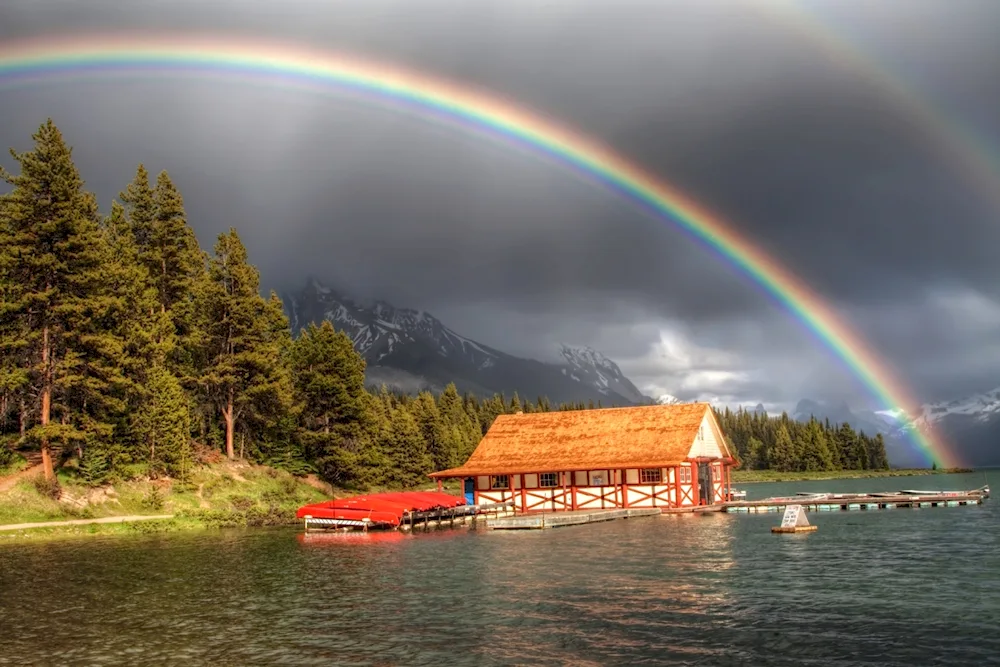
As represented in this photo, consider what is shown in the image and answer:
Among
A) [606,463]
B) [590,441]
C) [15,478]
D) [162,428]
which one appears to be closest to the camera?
[15,478]

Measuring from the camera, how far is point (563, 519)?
55000 millimetres

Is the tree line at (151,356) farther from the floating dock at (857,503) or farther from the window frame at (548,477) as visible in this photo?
the floating dock at (857,503)

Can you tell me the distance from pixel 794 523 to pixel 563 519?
1549 centimetres

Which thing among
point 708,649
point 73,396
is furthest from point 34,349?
point 708,649

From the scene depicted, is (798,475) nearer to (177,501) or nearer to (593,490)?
(593,490)

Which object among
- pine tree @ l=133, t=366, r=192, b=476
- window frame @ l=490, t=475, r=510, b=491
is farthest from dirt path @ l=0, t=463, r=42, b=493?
window frame @ l=490, t=475, r=510, b=491

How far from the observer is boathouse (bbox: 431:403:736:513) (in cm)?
6203

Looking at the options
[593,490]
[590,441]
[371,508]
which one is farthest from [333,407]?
[593,490]

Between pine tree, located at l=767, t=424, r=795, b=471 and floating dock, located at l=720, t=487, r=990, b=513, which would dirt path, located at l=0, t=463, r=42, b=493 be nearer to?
floating dock, located at l=720, t=487, r=990, b=513

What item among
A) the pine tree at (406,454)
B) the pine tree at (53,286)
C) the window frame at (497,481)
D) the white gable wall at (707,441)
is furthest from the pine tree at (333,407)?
the white gable wall at (707,441)

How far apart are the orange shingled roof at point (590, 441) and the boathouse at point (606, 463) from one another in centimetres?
8

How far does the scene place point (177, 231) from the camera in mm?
77312

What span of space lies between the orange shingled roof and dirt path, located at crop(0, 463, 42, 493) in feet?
93.7

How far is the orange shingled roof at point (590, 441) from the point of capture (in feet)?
204
